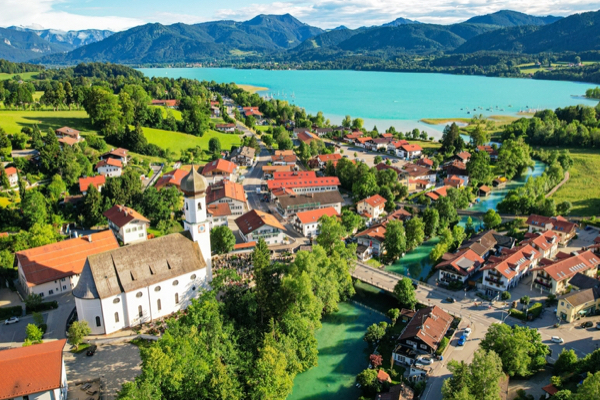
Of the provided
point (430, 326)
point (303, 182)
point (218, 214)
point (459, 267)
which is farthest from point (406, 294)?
point (303, 182)

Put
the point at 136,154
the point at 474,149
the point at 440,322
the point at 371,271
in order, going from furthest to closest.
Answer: the point at 474,149, the point at 136,154, the point at 371,271, the point at 440,322

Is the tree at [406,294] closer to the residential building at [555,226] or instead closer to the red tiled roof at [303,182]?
the residential building at [555,226]

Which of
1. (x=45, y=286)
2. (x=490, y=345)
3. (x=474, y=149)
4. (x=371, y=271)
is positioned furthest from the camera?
(x=474, y=149)

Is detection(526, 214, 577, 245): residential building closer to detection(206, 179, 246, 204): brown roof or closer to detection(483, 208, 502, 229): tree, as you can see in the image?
detection(483, 208, 502, 229): tree

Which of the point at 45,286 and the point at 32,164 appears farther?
the point at 32,164

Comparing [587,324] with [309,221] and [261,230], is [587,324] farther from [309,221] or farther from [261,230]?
[261,230]

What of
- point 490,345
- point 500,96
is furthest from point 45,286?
point 500,96

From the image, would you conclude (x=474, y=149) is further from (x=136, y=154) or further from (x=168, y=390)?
(x=168, y=390)
